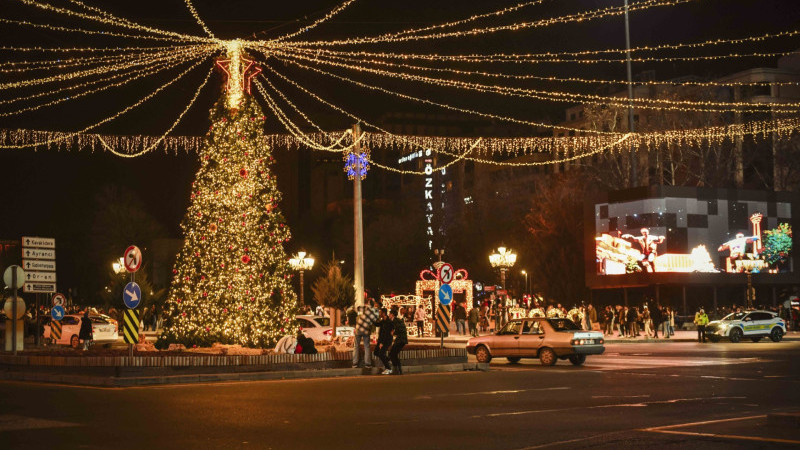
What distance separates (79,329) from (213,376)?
71.7 feet

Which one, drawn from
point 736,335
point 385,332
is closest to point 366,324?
point 385,332

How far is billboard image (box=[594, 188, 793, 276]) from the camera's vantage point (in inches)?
2089

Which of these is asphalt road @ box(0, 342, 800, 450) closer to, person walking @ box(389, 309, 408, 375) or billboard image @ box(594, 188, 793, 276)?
person walking @ box(389, 309, 408, 375)

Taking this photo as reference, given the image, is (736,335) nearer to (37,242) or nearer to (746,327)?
(746,327)

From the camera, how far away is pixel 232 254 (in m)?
26.2

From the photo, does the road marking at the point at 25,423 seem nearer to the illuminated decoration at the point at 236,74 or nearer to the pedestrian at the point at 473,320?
the illuminated decoration at the point at 236,74

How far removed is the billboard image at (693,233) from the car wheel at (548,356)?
2711 cm

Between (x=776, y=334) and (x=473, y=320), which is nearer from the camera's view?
(x=776, y=334)

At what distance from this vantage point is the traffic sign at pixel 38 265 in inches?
1067

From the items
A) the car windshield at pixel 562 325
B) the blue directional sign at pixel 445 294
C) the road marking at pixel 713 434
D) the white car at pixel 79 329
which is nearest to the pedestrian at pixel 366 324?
the blue directional sign at pixel 445 294

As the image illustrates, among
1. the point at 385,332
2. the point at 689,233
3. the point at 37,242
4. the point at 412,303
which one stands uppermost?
the point at 689,233

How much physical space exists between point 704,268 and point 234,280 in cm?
3541

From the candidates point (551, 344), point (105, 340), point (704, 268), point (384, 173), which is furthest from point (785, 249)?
point (384, 173)

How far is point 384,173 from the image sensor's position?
16862 centimetres
